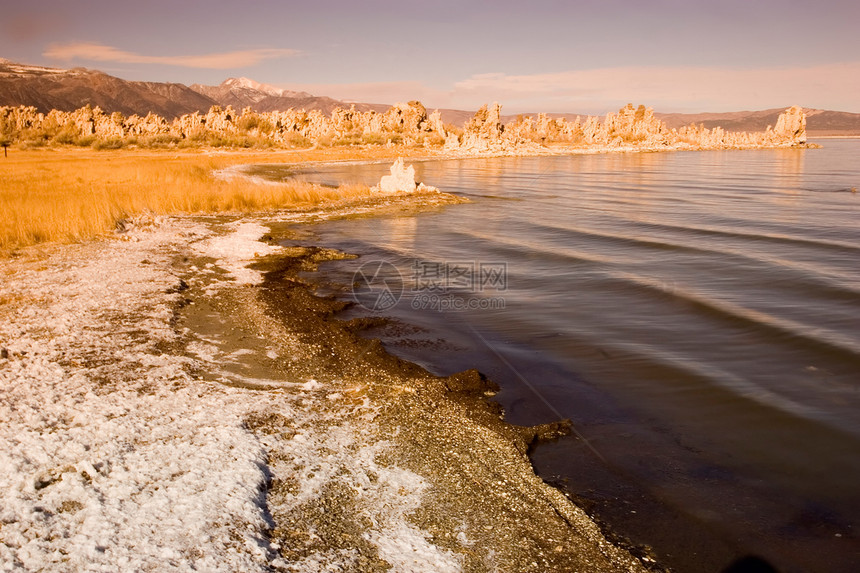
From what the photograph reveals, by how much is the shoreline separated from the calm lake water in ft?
2.66

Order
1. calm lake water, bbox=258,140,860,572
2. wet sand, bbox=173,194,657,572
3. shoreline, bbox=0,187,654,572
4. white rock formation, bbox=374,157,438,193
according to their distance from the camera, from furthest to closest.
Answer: white rock formation, bbox=374,157,438,193, calm lake water, bbox=258,140,860,572, wet sand, bbox=173,194,657,572, shoreline, bbox=0,187,654,572

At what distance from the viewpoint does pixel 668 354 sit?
984cm

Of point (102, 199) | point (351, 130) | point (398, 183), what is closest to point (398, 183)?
point (398, 183)

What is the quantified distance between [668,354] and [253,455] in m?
7.18

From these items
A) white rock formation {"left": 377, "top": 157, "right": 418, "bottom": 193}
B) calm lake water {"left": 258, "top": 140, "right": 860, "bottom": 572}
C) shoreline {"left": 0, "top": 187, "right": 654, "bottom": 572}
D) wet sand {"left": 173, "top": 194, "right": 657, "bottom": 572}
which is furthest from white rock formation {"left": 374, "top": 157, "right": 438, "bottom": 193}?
shoreline {"left": 0, "top": 187, "right": 654, "bottom": 572}

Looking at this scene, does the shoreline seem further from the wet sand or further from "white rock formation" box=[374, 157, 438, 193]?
"white rock formation" box=[374, 157, 438, 193]

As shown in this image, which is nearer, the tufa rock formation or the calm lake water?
the calm lake water

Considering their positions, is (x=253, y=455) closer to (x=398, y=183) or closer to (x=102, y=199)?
(x=102, y=199)

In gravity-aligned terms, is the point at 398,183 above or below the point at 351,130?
below

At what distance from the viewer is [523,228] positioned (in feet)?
79.7

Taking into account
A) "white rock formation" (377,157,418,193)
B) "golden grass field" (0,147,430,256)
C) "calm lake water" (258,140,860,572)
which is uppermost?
"white rock formation" (377,157,418,193)

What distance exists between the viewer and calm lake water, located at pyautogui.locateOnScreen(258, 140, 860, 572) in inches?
218

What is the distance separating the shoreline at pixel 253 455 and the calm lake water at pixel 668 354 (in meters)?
0.81

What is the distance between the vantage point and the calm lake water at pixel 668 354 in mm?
5543
